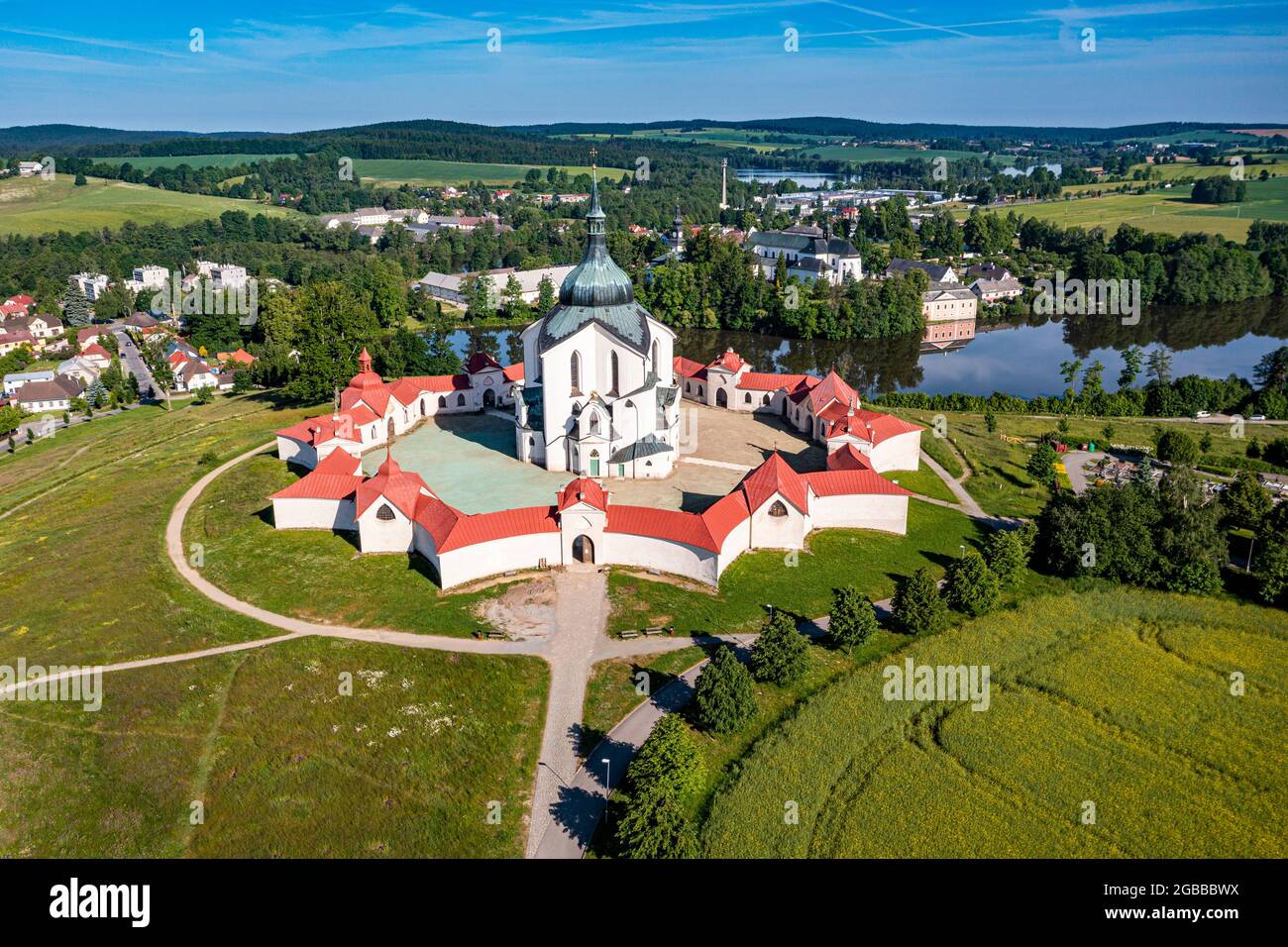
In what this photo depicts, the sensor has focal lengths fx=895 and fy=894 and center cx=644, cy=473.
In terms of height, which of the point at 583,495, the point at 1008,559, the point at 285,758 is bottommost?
the point at 285,758

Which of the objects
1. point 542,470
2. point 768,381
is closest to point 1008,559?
point 542,470

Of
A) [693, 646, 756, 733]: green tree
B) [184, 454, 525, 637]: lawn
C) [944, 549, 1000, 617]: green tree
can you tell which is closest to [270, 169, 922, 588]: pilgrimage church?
[184, 454, 525, 637]: lawn

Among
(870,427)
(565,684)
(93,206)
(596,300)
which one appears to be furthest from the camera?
(93,206)

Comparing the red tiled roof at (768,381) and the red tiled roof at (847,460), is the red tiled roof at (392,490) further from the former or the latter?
the red tiled roof at (768,381)

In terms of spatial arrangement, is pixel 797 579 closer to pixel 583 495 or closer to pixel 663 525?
pixel 663 525

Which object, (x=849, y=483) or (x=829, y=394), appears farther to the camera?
(x=829, y=394)

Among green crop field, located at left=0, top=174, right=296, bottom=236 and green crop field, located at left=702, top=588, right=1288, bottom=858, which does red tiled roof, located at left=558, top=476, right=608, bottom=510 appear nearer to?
green crop field, located at left=702, top=588, right=1288, bottom=858

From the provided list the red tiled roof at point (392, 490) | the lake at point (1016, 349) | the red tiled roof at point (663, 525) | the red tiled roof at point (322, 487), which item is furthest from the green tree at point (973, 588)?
the lake at point (1016, 349)
